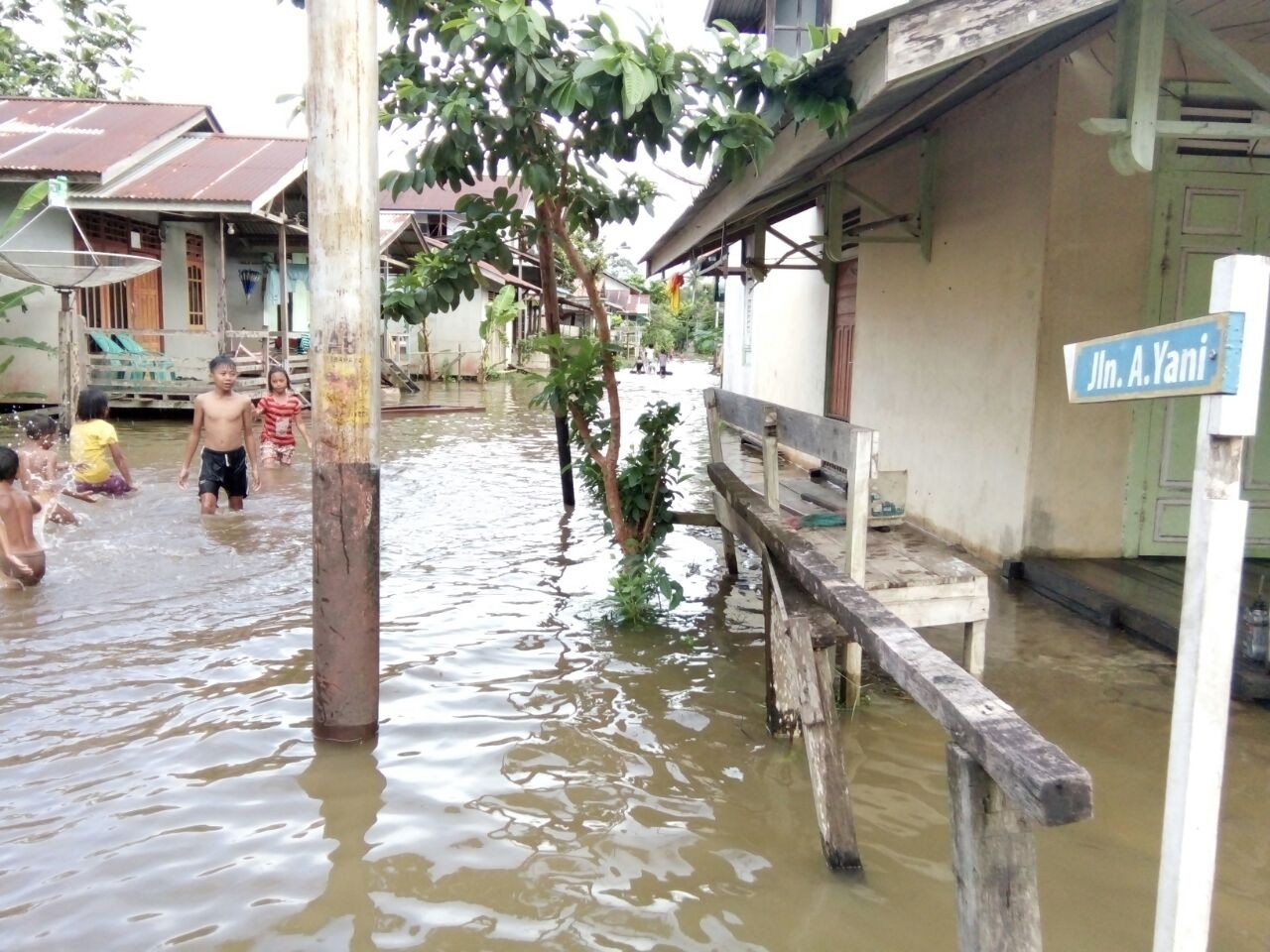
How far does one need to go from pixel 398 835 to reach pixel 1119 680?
11.5 feet

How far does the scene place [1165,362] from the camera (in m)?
1.80

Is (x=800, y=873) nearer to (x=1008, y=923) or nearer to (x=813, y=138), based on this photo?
(x=1008, y=923)

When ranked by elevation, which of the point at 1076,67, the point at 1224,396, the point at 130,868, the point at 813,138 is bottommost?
the point at 130,868

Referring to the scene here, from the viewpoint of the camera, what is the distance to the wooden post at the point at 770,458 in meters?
4.66

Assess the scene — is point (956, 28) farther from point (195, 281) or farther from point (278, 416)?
point (195, 281)

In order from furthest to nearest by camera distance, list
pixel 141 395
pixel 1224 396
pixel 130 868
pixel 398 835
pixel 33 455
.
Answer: pixel 141 395, pixel 33 455, pixel 398 835, pixel 130 868, pixel 1224 396

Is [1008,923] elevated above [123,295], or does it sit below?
below

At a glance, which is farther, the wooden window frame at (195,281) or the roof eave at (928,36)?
the wooden window frame at (195,281)

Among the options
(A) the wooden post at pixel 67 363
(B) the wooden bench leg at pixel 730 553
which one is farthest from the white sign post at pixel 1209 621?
(A) the wooden post at pixel 67 363

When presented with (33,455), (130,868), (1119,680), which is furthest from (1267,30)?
(33,455)

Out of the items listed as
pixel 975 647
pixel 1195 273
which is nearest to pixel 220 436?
pixel 975 647

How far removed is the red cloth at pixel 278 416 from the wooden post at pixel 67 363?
428 centimetres

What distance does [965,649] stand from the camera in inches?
174

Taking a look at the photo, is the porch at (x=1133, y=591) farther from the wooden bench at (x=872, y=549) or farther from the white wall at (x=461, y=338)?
the white wall at (x=461, y=338)
